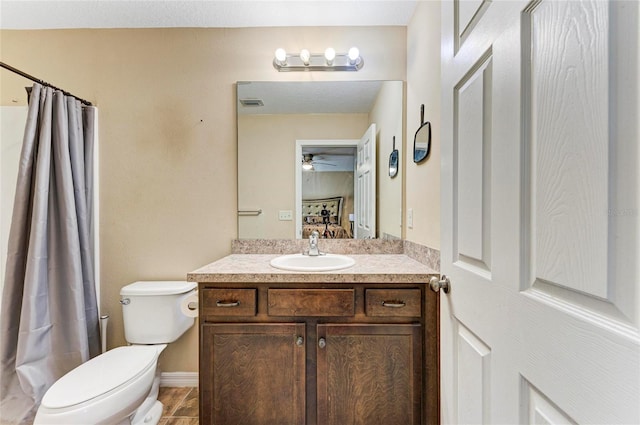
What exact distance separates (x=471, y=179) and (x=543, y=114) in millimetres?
255

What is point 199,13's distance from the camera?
1.69 meters

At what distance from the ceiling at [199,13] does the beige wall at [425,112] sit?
0.83 ft

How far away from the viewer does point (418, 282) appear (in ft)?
4.09

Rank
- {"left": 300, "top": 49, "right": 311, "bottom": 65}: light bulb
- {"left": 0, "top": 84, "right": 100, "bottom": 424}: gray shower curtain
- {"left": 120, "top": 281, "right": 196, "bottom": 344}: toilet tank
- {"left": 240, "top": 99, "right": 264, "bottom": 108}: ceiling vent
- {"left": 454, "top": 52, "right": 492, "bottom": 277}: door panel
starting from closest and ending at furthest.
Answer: {"left": 454, "top": 52, "right": 492, "bottom": 277}: door panel < {"left": 0, "top": 84, "right": 100, "bottom": 424}: gray shower curtain < {"left": 120, "top": 281, "right": 196, "bottom": 344}: toilet tank < {"left": 300, "top": 49, "right": 311, "bottom": 65}: light bulb < {"left": 240, "top": 99, "right": 264, "bottom": 108}: ceiling vent

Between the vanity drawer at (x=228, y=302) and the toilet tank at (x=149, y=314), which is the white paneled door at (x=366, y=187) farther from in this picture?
the toilet tank at (x=149, y=314)

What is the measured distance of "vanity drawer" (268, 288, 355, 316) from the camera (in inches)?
48.9

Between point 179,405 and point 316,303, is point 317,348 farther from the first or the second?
point 179,405

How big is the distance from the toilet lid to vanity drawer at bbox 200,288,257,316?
1.37 ft

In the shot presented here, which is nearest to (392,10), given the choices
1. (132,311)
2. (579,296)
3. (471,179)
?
(471,179)

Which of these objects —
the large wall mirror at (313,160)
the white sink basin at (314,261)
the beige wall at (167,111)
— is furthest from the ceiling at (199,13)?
the white sink basin at (314,261)

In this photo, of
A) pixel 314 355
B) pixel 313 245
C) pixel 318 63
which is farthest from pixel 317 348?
pixel 318 63

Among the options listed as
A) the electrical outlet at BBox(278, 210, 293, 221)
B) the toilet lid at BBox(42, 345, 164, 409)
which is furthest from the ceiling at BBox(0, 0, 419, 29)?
the toilet lid at BBox(42, 345, 164, 409)

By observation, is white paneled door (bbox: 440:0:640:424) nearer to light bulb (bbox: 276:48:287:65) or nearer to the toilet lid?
light bulb (bbox: 276:48:287:65)

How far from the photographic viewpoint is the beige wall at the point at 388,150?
1.75m
